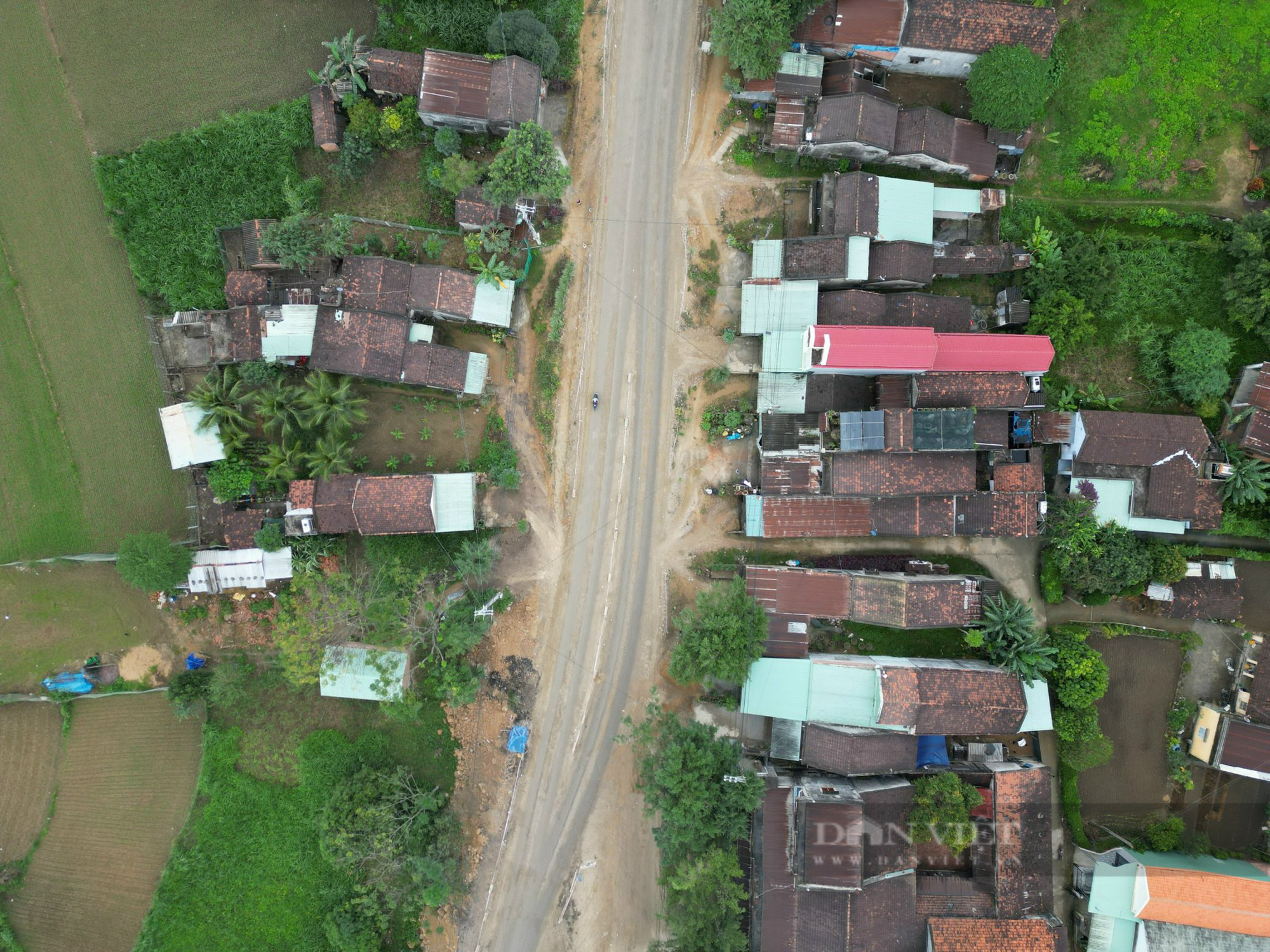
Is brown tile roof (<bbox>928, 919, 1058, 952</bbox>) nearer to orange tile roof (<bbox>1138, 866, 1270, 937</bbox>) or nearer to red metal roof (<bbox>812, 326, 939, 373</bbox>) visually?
orange tile roof (<bbox>1138, 866, 1270, 937</bbox>)

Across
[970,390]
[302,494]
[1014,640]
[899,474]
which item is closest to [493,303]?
[302,494]

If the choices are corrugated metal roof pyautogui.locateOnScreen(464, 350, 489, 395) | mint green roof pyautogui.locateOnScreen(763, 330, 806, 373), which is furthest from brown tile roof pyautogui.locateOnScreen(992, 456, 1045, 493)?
corrugated metal roof pyautogui.locateOnScreen(464, 350, 489, 395)

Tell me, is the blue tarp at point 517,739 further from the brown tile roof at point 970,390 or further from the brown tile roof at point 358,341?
the brown tile roof at point 970,390

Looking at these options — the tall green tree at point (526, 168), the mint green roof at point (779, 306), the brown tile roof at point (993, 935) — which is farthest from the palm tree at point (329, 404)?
the brown tile roof at point (993, 935)

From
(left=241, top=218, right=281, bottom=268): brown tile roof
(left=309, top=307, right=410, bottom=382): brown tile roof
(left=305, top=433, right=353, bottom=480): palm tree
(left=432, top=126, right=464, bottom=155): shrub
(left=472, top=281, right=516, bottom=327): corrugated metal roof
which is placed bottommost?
(left=305, top=433, right=353, bottom=480): palm tree

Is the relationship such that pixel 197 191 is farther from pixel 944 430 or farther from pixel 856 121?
pixel 944 430
